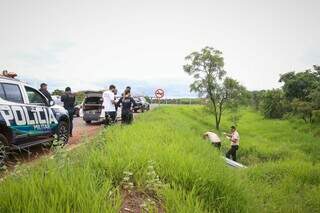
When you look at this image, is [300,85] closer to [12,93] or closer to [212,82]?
[212,82]

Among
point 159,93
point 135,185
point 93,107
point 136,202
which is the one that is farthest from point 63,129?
point 159,93

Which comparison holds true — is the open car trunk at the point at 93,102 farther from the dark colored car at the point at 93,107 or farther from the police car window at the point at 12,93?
the police car window at the point at 12,93

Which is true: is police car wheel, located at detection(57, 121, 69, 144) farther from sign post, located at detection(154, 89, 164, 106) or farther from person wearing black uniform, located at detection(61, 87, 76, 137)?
sign post, located at detection(154, 89, 164, 106)

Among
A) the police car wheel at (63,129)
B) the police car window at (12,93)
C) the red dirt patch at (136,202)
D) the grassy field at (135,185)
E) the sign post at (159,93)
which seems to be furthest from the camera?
the sign post at (159,93)

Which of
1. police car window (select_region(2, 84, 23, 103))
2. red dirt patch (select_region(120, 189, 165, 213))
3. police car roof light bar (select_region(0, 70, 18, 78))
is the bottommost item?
red dirt patch (select_region(120, 189, 165, 213))

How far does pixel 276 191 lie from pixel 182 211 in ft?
22.0

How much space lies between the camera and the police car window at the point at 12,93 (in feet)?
27.8

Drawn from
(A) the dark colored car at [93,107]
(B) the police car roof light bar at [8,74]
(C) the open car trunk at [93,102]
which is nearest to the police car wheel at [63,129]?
(B) the police car roof light bar at [8,74]

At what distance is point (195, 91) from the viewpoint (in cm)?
3416

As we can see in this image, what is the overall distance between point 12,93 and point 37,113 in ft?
3.95

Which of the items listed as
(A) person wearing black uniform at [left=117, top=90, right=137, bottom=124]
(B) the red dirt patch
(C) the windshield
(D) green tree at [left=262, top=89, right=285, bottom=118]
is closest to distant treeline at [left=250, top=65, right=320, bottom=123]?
(D) green tree at [left=262, top=89, right=285, bottom=118]

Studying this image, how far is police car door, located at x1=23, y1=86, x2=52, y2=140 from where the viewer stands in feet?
30.7

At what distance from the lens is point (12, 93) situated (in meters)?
8.74

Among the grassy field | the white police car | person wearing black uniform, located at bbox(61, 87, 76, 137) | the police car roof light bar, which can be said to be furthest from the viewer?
person wearing black uniform, located at bbox(61, 87, 76, 137)
